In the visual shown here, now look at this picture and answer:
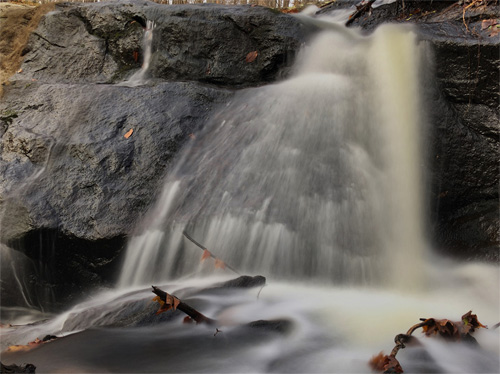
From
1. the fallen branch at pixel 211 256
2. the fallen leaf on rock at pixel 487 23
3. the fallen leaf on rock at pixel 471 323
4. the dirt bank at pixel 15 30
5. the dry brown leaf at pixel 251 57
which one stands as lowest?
the fallen leaf on rock at pixel 471 323

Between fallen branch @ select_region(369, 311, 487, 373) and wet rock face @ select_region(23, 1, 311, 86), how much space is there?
11.9 ft

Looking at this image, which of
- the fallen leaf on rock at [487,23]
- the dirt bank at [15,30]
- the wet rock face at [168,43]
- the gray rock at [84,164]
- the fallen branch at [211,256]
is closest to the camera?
the fallen branch at [211,256]

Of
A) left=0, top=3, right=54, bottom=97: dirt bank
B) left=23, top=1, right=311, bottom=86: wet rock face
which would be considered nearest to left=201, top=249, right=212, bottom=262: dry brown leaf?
left=23, top=1, right=311, bottom=86: wet rock face

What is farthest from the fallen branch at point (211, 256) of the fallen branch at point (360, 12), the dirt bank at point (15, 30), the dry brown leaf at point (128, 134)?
the fallen branch at point (360, 12)

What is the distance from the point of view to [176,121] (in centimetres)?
483

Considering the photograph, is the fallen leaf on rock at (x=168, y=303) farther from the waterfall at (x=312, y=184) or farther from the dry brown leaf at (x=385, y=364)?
the dry brown leaf at (x=385, y=364)

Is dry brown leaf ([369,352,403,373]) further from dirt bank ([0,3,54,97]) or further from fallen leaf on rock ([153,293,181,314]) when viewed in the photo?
dirt bank ([0,3,54,97])

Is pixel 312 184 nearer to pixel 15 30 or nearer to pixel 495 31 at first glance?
pixel 495 31

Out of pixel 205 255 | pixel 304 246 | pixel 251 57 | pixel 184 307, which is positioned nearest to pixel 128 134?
pixel 205 255

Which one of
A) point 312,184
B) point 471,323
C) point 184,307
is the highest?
point 312,184

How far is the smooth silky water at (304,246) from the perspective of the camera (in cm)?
264

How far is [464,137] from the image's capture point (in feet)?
14.6

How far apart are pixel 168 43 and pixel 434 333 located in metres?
4.69

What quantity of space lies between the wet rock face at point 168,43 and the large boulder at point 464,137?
6.07 feet
